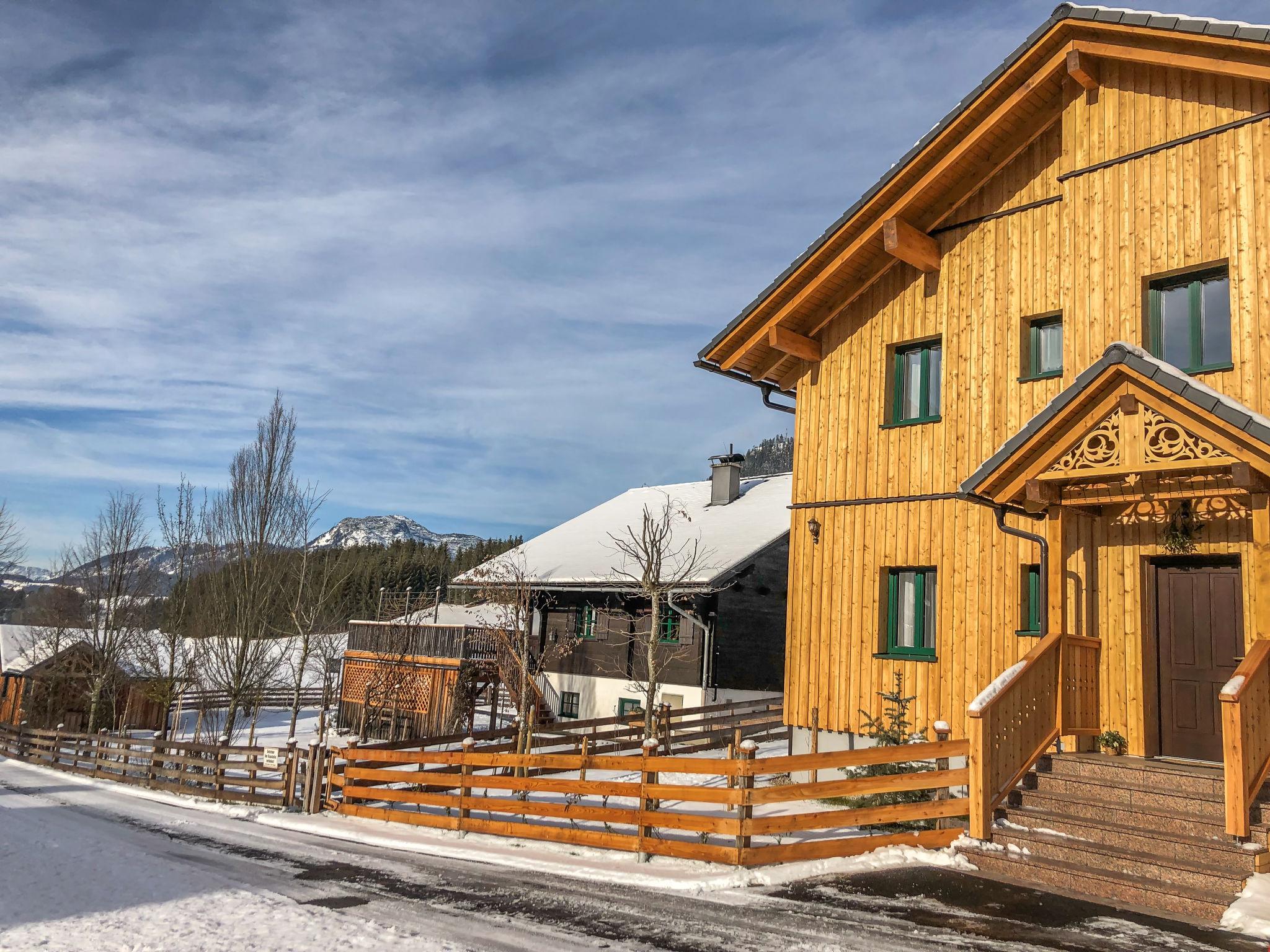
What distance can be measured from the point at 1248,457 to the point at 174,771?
20596mm

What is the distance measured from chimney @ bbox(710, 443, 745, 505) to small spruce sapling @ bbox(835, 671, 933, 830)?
16.4m

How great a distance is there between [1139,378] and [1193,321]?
7.71 feet

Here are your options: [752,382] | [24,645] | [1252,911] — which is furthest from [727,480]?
[24,645]

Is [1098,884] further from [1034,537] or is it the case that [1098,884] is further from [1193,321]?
[1193,321]

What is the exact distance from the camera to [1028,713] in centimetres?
945

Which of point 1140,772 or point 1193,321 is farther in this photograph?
point 1193,321

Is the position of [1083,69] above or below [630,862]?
above

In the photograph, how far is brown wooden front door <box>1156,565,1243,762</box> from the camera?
32.2 ft

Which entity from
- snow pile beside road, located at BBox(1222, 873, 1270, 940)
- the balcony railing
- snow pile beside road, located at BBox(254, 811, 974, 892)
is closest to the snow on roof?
the balcony railing

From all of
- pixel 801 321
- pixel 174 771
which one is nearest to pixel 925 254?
pixel 801 321

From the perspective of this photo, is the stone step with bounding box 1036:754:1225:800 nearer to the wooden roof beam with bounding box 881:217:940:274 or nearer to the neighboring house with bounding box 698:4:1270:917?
the neighboring house with bounding box 698:4:1270:917

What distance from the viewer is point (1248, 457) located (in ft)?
27.9

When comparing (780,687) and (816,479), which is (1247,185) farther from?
(780,687)

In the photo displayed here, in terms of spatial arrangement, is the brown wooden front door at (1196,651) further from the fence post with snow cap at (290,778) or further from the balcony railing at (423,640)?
the balcony railing at (423,640)
